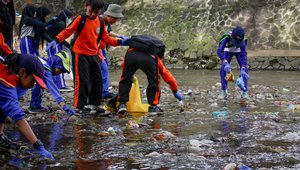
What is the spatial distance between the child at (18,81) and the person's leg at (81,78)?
109 inches

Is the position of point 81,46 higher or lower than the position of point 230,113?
higher

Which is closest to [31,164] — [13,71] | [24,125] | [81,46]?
[24,125]

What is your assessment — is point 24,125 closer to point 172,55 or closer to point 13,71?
point 13,71

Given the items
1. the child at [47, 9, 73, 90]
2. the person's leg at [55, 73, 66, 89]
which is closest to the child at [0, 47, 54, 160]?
the child at [47, 9, 73, 90]

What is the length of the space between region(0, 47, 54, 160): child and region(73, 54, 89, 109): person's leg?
2761 mm

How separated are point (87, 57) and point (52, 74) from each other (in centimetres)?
81

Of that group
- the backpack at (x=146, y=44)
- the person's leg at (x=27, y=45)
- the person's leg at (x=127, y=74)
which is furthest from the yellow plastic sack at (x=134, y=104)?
the person's leg at (x=27, y=45)

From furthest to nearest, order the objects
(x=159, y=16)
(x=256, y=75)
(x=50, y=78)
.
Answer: (x=159, y=16) → (x=256, y=75) → (x=50, y=78)

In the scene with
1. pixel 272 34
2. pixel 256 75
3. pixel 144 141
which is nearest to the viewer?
pixel 144 141

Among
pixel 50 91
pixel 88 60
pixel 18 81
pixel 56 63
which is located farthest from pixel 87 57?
pixel 18 81

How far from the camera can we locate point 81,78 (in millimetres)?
6961

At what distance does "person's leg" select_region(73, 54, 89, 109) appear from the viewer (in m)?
6.98

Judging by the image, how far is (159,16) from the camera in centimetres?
2005

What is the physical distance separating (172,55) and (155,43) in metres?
11.6
